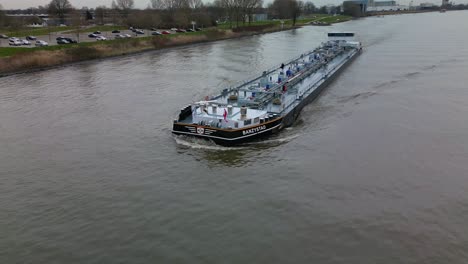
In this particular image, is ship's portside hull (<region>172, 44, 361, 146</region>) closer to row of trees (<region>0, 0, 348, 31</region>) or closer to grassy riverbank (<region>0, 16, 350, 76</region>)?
grassy riverbank (<region>0, 16, 350, 76</region>)

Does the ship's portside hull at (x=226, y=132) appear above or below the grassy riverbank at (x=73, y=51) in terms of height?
below

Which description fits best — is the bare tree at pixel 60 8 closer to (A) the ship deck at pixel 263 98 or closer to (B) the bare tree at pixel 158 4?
(B) the bare tree at pixel 158 4

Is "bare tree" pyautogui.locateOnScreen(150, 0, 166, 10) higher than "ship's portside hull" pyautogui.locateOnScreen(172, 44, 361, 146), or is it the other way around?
"bare tree" pyautogui.locateOnScreen(150, 0, 166, 10)

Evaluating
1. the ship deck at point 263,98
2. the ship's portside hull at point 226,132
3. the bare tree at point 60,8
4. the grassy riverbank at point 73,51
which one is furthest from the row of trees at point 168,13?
the ship's portside hull at point 226,132

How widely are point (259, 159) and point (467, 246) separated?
9890 mm

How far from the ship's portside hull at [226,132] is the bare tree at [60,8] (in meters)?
102

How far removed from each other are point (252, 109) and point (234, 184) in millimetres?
8039

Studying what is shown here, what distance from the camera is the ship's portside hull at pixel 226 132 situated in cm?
2136

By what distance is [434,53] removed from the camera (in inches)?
2140

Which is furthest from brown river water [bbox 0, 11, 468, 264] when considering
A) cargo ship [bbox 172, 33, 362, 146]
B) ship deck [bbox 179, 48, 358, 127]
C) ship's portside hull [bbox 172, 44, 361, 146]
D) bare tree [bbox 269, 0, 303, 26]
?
bare tree [bbox 269, 0, 303, 26]

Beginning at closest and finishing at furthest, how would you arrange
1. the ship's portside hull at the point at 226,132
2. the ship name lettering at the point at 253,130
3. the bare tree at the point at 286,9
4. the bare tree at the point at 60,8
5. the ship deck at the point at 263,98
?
the ship's portside hull at the point at 226,132, the ship name lettering at the point at 253,130, the ship deck at the point at 263,98, the bare tree at the point at 60,8, the bare tree at the point at 286,9

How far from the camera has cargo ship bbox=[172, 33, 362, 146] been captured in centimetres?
2177

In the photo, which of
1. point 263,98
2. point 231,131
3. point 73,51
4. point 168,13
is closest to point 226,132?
point 231,131

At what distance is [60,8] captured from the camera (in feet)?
358
